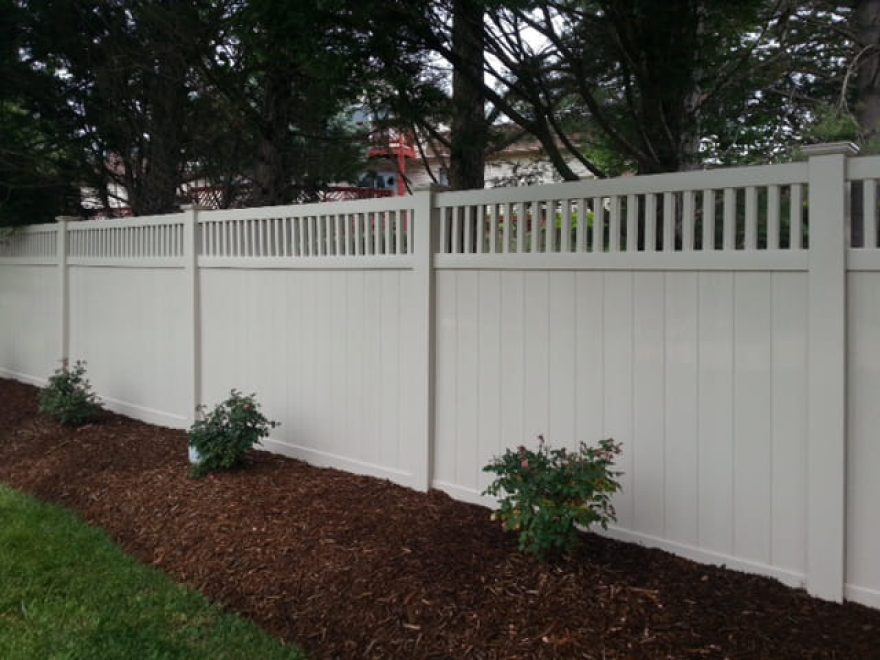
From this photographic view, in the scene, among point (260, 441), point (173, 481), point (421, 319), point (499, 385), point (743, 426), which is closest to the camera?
point (743, 426)

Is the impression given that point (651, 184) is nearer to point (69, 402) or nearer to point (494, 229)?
point (494, 229)

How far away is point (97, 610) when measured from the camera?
3.52 m

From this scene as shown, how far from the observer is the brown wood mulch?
9.36ft

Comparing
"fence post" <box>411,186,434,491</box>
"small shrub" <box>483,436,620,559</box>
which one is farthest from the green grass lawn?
"fence post" <box>411,186,434,491</box>

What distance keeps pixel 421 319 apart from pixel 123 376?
383cm

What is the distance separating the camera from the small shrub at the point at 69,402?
21.4 feet

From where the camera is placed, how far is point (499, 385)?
13.7 ft

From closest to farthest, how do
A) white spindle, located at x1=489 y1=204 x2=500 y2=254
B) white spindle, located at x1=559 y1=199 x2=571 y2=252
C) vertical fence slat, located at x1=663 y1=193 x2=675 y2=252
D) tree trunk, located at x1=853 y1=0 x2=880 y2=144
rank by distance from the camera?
vertical fence slat, located at x1=663 y1=193 x2=675 y2=252 < white spindle, located at x1=559 y1=199 x2=571 y2=252 < white spindle, located at x1=489 y1=204 x2=500 y2=254 < tree trunk, located at x1=853 y1=0 x2=880 y2=144

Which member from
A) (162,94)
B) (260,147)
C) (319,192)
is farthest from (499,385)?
(162,94)

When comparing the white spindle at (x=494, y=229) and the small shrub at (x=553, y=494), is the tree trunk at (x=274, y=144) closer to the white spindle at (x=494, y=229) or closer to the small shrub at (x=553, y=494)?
the white spindle at (x=494, y=229)

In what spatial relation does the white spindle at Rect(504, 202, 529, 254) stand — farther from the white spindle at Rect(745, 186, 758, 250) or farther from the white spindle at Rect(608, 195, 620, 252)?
the white spindle at Rect(745, 186, 758, 250)

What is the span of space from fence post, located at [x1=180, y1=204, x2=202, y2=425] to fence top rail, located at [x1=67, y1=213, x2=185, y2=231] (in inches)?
7.2

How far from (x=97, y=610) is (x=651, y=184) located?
306 cm

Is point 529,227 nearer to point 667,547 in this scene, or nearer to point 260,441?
point 667,547
